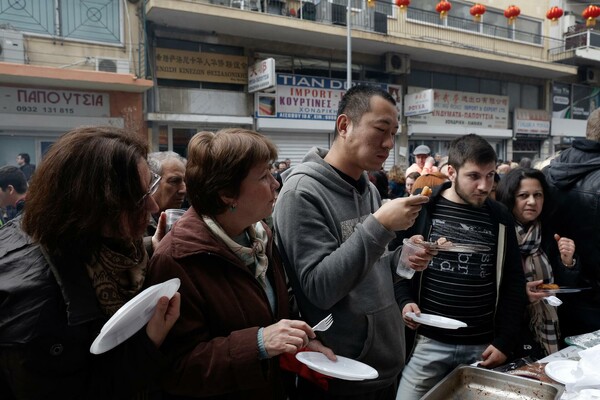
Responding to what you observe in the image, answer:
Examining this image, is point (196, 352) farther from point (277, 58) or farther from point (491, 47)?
point (491, 47)

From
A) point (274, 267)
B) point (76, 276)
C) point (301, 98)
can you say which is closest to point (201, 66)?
point (301, 98)

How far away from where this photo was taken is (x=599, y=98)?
1950cm

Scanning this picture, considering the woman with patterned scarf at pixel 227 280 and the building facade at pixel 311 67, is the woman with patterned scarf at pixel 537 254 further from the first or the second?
the building facade at pixel 311 67

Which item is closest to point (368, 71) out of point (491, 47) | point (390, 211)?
point (491, 47)

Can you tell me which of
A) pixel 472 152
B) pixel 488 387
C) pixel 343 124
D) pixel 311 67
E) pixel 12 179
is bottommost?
pixel 488 387

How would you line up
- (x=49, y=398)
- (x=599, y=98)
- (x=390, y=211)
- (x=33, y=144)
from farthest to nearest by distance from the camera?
(x=599, y=98) → (x=33, y=144) → (x=390, y=211) → (x=49, y=398)

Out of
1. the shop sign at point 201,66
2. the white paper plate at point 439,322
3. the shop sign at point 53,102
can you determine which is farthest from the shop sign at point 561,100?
the white paper plate at point 439,322

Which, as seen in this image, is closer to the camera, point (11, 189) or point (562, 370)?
point (562, 370)

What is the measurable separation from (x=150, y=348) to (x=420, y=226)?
5.74 ft

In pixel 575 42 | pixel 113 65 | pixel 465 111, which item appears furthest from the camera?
pixel 575 42

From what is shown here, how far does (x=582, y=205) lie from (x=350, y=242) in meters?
1.70

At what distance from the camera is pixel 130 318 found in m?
1.10

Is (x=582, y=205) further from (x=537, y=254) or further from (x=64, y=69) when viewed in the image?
(x=64, y=69)

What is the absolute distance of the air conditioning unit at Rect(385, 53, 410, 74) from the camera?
559 inches
